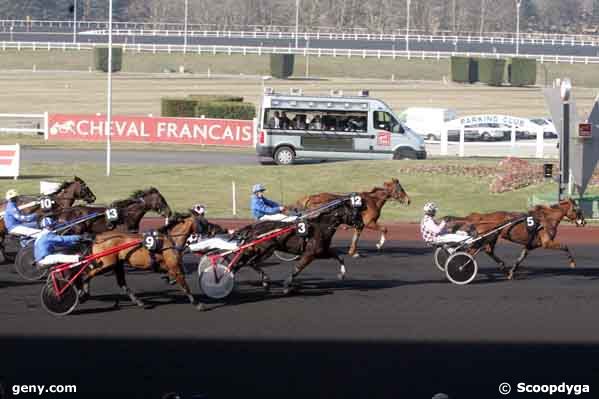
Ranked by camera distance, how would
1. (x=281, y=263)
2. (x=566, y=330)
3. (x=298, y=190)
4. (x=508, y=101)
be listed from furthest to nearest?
(x=508, y=101) < (x=298, y=190) < (x=281, y=263) < (x=566, y=330)

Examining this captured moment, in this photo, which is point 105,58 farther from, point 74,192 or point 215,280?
point 215,280

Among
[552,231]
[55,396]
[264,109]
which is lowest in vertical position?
[55,396]

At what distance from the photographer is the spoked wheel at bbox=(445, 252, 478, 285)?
1670 cm

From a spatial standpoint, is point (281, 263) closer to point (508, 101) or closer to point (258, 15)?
point (508, 101)

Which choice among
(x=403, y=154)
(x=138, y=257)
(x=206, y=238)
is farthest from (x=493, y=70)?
(x=138, y=257)

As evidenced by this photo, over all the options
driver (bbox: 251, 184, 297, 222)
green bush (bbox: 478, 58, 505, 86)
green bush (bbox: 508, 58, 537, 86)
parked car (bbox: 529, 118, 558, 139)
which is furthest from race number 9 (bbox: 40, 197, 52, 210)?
green bush (bbox: 478, 58, 505, 86)

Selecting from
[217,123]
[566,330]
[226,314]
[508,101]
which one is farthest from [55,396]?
[508,101]

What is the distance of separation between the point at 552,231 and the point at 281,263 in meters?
4.67

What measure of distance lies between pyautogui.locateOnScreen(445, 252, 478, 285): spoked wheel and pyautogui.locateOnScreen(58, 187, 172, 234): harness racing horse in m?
Answer: 4.39

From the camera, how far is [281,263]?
1877 centimetres

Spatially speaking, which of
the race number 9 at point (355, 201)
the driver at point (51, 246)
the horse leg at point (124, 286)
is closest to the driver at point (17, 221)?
the driver at point (51, 246)

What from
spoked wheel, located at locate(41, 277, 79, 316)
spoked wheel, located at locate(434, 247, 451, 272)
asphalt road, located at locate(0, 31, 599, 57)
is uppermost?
asphalt road, located at locate(0, 31, 599, 57)

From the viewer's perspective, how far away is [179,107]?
4316 cm

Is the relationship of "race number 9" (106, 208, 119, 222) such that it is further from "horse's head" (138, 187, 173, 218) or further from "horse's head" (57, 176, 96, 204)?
"horse's head" (57, 176, 96, 204)
